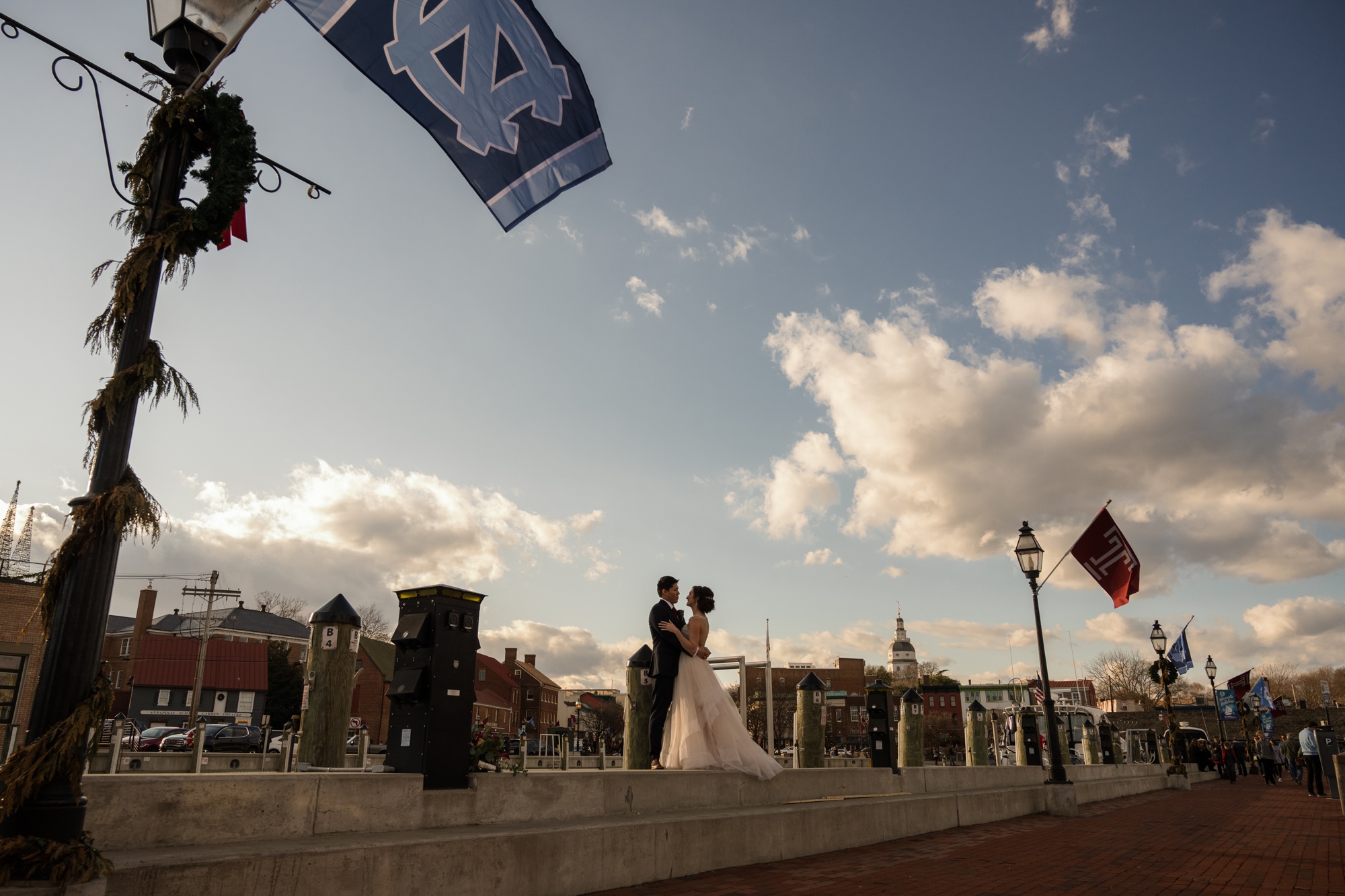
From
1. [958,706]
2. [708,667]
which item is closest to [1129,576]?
[708,667]

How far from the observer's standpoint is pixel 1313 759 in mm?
18672

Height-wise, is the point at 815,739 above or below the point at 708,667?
below

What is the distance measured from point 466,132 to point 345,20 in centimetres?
108

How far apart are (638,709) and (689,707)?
4889mm

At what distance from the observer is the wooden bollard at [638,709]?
1345 cm

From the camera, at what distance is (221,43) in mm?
4664

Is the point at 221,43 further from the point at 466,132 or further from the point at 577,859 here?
the point at 577,859

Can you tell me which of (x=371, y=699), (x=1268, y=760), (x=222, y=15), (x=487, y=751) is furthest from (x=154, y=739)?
(x=1268, y=760)

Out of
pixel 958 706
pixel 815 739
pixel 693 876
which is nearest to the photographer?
pixel 693 876

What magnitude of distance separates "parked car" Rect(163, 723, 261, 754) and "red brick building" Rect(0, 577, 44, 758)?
4.83 metres

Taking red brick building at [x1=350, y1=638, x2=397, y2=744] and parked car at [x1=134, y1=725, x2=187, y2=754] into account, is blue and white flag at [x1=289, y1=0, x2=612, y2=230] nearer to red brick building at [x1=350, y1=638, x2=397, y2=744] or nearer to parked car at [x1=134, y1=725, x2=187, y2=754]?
parked car at [x1=134, y1=725, x2=187, y2=754]

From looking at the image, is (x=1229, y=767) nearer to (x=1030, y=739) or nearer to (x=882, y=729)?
(x=1030, y=739)

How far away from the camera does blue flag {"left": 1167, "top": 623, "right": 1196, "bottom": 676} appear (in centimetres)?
3209

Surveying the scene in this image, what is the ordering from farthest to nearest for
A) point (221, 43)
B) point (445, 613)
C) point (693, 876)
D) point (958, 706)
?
point (958, 706) < point (693, 876) < point (445, 613) < point (221, 43)
